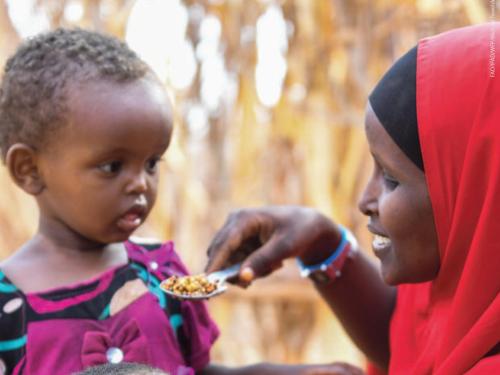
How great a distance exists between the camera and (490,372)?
4.14 ft

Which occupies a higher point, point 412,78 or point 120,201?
point 412,78

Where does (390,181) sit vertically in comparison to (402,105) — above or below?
below

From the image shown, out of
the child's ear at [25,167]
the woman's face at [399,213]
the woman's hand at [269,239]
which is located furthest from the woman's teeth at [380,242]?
the child's ear at [25,167]

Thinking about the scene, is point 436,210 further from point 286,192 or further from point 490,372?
point 286,192

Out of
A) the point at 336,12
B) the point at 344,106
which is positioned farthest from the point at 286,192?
the point at 336,12

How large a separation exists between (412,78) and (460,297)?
407mm

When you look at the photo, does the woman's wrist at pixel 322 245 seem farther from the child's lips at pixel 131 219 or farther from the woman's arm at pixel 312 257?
the child's lips at pixel 131 219

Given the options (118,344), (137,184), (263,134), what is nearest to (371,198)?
(137,184)

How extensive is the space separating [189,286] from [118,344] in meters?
0.18

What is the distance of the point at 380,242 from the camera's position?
1.47 meters

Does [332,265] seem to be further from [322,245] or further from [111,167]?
[111,167]

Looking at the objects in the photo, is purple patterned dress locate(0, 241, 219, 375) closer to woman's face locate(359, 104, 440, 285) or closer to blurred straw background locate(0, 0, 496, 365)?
woman's face locate(359, 104, 440, 285)

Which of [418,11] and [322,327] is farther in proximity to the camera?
[322,327]

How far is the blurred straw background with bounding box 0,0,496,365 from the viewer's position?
370 cm
